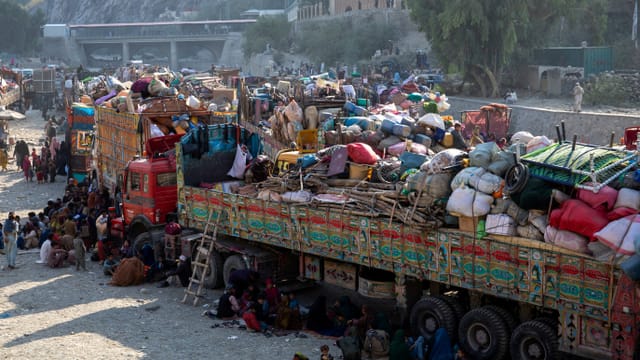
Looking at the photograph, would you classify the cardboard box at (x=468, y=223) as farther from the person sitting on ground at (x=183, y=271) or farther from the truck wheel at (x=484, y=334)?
the person sitting on ground at (x=183, y=271)

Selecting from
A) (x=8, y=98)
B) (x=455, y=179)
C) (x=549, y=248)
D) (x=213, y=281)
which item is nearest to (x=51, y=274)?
(x=213, y=281)

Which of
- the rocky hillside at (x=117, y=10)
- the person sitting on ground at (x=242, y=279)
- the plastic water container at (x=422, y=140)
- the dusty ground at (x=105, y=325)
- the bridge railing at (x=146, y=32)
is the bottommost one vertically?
the dusty ground at (x=105, y=325)

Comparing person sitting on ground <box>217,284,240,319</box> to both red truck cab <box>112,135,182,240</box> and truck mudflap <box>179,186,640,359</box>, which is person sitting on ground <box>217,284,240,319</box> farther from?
red truck cab <box>112,135,182,240</box>

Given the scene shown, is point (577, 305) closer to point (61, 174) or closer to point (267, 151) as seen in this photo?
point (267, 151)

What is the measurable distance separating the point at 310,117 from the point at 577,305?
11771 mm

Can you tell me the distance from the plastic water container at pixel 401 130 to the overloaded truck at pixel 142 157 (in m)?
4.44

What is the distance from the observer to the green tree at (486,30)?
40.6 m

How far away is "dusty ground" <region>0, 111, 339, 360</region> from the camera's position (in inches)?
484

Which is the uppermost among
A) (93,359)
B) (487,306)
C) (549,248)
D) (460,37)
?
(460,37)

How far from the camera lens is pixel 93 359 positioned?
39.4ft

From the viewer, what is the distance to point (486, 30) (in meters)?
40.8

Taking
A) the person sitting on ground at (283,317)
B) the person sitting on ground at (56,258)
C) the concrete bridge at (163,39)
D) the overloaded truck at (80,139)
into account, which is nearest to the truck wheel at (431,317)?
the person sitting on ground at (283,317)

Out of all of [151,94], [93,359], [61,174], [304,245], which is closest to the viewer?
[93,359]

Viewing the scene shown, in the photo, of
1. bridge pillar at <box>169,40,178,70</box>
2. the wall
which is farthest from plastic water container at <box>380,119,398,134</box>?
bridge pillar at <box>169,40,178,70</box>
